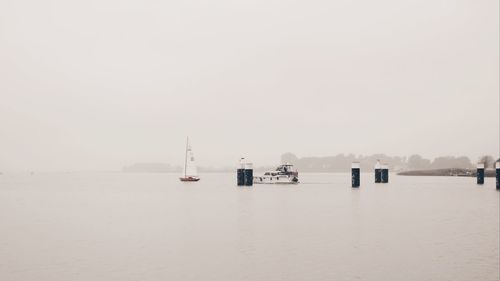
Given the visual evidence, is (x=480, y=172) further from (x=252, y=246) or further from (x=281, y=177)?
(x=252, y=246)

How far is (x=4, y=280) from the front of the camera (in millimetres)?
21594

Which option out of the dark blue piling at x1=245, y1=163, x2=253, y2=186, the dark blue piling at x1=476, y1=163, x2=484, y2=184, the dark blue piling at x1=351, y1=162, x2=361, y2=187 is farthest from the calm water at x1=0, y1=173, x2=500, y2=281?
the dark blue piling at x1=476, y1=163, x2=484, y2=184

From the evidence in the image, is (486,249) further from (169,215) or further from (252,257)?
(169,215)

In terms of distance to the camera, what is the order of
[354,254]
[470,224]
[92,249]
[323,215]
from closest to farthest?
[354,254] < [92,249] < [470,224] < [323,215]

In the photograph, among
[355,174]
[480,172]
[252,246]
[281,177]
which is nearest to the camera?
[252,246]

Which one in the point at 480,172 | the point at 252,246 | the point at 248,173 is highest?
the point at 480,172

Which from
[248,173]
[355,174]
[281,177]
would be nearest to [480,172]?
[355,174]

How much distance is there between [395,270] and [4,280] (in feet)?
57.7

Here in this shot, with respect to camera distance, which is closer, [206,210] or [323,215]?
[323,215]

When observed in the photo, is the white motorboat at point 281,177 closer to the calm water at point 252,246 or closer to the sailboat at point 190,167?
the sailboat at point 190,167

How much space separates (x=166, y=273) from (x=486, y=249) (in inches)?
717

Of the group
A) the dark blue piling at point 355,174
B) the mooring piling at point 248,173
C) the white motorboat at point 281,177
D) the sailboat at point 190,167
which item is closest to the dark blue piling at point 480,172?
the dark blue piling at point 355,174

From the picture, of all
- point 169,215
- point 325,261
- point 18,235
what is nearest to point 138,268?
point 325,261

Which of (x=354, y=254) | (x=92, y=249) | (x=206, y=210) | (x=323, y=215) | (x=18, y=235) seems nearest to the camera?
(x=354, y=254)
